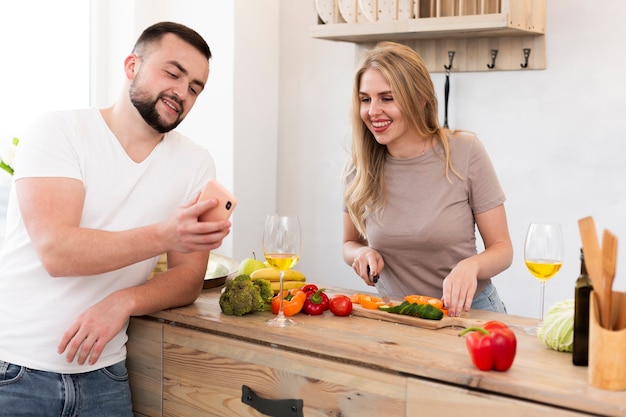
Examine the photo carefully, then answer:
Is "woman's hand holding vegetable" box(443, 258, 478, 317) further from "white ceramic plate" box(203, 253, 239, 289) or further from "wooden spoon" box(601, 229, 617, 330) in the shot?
"white ceramic plate" box(203, 253, 239, 289)

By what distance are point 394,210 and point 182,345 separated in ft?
2.74

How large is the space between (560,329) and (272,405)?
0.66m

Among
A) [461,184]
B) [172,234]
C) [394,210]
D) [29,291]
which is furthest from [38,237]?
[461,184]

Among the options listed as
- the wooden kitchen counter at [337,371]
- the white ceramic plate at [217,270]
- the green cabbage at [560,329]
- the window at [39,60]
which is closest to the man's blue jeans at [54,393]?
the wooden kitchen counter at [337,371]

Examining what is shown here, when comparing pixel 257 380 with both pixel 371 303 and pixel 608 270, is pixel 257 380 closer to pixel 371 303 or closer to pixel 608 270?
pixel 371 303

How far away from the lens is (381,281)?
8.66 ft

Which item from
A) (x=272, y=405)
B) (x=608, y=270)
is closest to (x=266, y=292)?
(x=272, y=405)

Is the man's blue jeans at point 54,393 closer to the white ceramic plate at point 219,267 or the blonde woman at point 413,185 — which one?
the white ceramic plate at point 219,267

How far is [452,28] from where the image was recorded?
10.9 ft

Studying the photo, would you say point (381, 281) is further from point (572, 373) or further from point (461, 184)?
point (572, 373)

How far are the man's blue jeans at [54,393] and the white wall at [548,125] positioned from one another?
81.7 inches

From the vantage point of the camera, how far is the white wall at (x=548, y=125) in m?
3.31

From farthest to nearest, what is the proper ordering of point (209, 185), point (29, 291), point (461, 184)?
point (461, 184) < point (29, 291) < point (209, 185)

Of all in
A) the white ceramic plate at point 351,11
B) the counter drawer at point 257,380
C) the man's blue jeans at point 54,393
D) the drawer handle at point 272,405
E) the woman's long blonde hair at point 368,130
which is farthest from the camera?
the white ceramic plate at point 351,11
